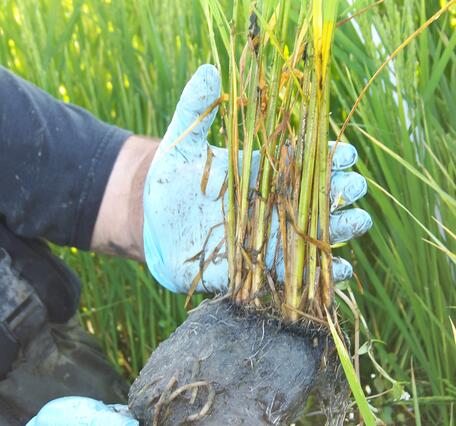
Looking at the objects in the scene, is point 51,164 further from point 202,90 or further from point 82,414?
point 82,414

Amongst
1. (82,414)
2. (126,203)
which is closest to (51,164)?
(126,203)

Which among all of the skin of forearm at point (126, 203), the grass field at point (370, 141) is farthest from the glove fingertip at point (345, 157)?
the skin of forearm at point (126, 203)

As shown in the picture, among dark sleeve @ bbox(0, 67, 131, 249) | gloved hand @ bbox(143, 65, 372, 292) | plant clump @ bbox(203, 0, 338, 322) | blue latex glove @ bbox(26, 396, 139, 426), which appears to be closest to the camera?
plant clump @ bbox(203, 0, 338, 322)

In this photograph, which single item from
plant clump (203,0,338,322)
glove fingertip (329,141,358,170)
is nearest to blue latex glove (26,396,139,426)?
plant clump (203,0,338,322)

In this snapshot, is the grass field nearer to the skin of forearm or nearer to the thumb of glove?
the skin of forearm

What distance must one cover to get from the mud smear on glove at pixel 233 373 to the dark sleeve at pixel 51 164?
0.38 m

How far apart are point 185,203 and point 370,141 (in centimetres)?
32

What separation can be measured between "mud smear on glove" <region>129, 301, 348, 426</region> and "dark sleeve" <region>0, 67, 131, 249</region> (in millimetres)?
376

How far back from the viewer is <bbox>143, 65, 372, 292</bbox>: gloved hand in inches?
43.8

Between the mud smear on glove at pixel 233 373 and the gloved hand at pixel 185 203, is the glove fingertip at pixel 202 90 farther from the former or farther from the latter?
the mud smear on glove at pixel 233 373

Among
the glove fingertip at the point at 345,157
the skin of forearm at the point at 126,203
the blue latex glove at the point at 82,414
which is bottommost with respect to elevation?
the blue latex glove at the point at 82,414

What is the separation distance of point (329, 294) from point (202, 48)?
24.5 inches

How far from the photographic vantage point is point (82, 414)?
3.38ft

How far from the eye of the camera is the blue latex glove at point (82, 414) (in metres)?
1.00
